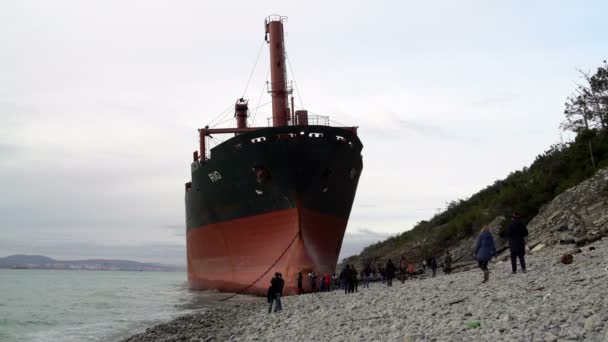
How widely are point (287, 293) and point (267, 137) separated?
20.2 feet

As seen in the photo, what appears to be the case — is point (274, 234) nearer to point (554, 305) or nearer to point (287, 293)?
point (287, 293)

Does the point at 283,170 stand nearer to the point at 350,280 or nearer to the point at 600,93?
the point at 350,280

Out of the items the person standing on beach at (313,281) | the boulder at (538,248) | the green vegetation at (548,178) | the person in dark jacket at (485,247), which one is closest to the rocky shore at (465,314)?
the person in dark jacket at (485,247)

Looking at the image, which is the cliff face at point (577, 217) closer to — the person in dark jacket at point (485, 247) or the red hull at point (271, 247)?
the person in dark jacket at point (485, 247)

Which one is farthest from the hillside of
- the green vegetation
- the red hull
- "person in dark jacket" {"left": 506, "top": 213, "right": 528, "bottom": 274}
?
the red hull

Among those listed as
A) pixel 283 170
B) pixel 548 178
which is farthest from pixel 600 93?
pixel 283 170

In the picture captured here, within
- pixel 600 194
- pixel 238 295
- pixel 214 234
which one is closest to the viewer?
pixel 600 194

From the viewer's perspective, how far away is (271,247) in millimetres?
21328

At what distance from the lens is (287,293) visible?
65.1 feet

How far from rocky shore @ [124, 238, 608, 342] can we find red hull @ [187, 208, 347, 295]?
5.65 m

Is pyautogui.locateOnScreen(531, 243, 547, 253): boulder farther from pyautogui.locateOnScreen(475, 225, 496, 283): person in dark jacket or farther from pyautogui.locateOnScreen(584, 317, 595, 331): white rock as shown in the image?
pyautogui.locateOnScreen(584, 317, 595, 331): white rock

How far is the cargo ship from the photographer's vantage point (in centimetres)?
2109

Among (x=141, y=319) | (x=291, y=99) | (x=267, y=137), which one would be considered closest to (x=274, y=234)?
(x=267, y=137)

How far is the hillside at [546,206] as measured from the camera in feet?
60.6
